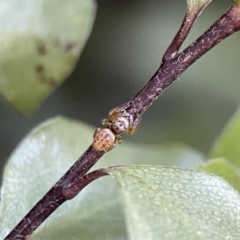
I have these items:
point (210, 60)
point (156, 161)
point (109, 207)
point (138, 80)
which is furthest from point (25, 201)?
point (210, 60)

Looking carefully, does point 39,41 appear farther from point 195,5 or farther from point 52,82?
point 195,5

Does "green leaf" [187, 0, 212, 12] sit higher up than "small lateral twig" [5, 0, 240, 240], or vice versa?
"green leaf" [187, 0, 212, 12]

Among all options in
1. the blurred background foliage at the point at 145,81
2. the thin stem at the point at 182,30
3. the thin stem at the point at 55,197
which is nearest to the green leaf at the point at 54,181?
the thin stem at the point at 55,197

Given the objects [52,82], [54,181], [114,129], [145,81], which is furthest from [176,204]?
[145,81]

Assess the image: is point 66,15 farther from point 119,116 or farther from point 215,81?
point 215,81

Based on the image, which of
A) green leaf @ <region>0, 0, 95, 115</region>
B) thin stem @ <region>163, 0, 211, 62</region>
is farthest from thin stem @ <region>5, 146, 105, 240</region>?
green leaf @ <region>0, 0, 95, 115</region>

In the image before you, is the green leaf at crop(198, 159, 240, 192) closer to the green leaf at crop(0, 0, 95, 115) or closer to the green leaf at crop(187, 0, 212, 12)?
the green leaf at crop(187, 0, 212, 12)
